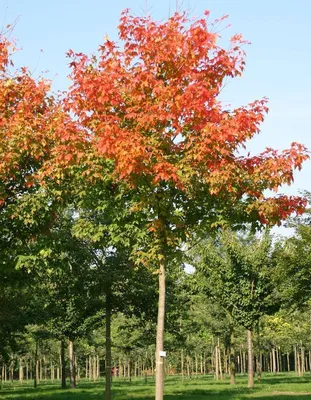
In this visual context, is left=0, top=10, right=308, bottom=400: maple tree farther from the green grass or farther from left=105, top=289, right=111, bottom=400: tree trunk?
the green grass

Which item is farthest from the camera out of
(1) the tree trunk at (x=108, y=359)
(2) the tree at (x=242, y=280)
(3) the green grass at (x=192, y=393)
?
(2) the tree at (x=242, y=280)

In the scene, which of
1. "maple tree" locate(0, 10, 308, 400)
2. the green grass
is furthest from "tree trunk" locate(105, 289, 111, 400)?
"maple tree" locate(0, 10, 308, 400)

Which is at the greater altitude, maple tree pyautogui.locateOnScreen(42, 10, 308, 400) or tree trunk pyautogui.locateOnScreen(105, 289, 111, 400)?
maple tree pyautogui.locateOnScreen(42, 10, 308, 400)

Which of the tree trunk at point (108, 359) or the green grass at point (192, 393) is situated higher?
the tree trunk at point (108, 359)

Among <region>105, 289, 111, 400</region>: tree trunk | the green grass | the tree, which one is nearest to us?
<region>105, 289, 111, 400</region>: tree trunk

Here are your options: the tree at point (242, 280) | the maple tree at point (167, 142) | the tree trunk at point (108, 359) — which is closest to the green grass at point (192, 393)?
the tree at point (242, 280)

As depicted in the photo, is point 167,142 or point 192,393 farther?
point 192,393

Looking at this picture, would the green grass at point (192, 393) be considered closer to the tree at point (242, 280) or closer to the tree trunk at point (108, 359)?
the tree at point (242, 280)

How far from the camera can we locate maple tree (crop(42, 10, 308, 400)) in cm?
1060

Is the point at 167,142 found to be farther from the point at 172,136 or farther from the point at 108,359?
the point at 108,359

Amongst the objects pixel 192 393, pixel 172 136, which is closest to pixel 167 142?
pixel 172 136

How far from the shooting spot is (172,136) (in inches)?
442

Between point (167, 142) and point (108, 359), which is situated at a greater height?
point (167, 142)

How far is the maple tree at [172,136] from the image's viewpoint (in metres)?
10.6
